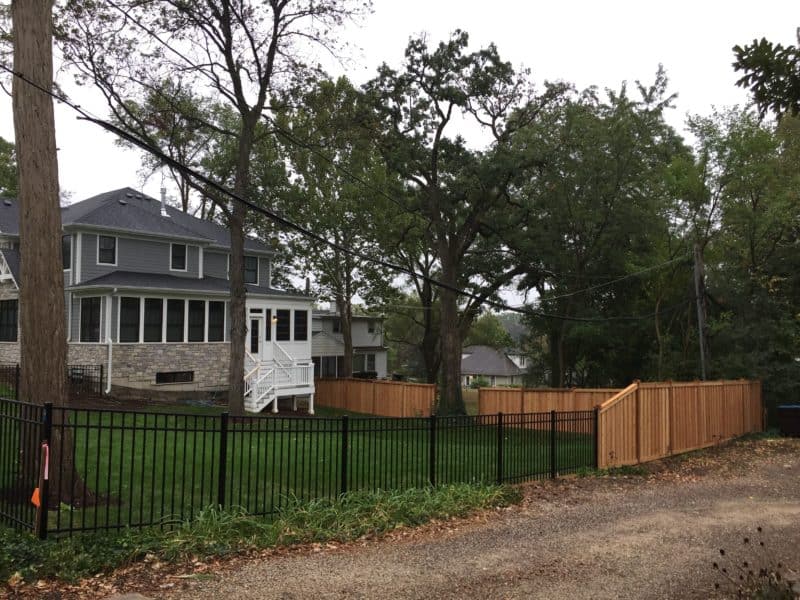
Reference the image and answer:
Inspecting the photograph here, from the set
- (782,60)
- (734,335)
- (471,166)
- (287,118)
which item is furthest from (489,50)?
(782,60)

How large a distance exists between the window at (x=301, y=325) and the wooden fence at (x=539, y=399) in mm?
7989

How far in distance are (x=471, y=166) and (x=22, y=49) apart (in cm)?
1469

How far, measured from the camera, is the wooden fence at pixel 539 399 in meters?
19.4

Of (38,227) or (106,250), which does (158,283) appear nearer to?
(106,250)

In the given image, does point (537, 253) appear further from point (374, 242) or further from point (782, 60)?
point (782, 60)

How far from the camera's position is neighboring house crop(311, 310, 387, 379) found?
122 ft

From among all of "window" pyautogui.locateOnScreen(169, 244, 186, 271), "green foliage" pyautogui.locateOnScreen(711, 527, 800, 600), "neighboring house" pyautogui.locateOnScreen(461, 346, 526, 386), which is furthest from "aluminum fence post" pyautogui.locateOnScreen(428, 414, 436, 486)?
"neighboring house" pyautogui.locateOnScreen(461, 346, 526, 386)

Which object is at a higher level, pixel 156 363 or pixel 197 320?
pixel 197 320

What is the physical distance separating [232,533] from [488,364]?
67565mm

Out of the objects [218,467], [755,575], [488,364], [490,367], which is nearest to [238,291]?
[218,467]

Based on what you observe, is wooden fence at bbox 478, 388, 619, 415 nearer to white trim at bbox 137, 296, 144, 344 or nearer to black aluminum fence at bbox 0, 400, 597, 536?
black aluminum fence at bbox 0, 400, 597, 536

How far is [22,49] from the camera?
7535mm

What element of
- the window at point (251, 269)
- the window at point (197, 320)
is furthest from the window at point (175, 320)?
the window at point (251, 269)

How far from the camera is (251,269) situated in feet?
89.2
